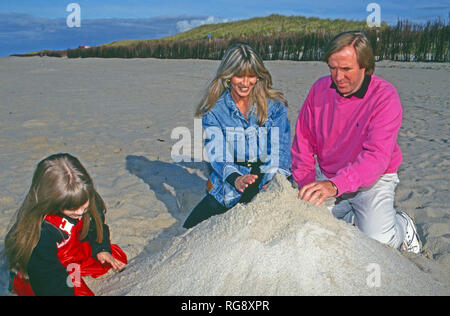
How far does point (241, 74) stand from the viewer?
2.68 m

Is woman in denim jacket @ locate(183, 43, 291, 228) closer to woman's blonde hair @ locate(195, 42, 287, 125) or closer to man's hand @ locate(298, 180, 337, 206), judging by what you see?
woman's blonde hair @ locate(195, 42, 287, 125)

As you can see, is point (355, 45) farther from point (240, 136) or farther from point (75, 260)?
point (75, 260)

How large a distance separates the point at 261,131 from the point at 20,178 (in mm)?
2496

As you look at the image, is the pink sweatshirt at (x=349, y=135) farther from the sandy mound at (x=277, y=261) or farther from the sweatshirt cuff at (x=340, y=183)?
the sandy mound at (x=277, y=261)

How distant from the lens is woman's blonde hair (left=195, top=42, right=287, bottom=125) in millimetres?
2637

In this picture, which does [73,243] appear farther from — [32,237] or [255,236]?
[255,236]

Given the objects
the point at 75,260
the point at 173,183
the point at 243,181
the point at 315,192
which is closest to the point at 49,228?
the point at 75,260

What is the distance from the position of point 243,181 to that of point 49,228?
1101 millimetres

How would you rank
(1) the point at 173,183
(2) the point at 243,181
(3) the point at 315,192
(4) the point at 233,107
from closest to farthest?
(3) the point at 315,192 < (2) the point at 243,181 < (4) the point at 233,107 < (1) the point at 173,183

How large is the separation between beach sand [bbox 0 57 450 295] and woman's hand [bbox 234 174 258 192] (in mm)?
359

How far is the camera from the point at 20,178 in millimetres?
3980

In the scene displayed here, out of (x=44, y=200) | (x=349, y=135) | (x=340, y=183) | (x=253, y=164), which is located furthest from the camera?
(x=253, y=164)
